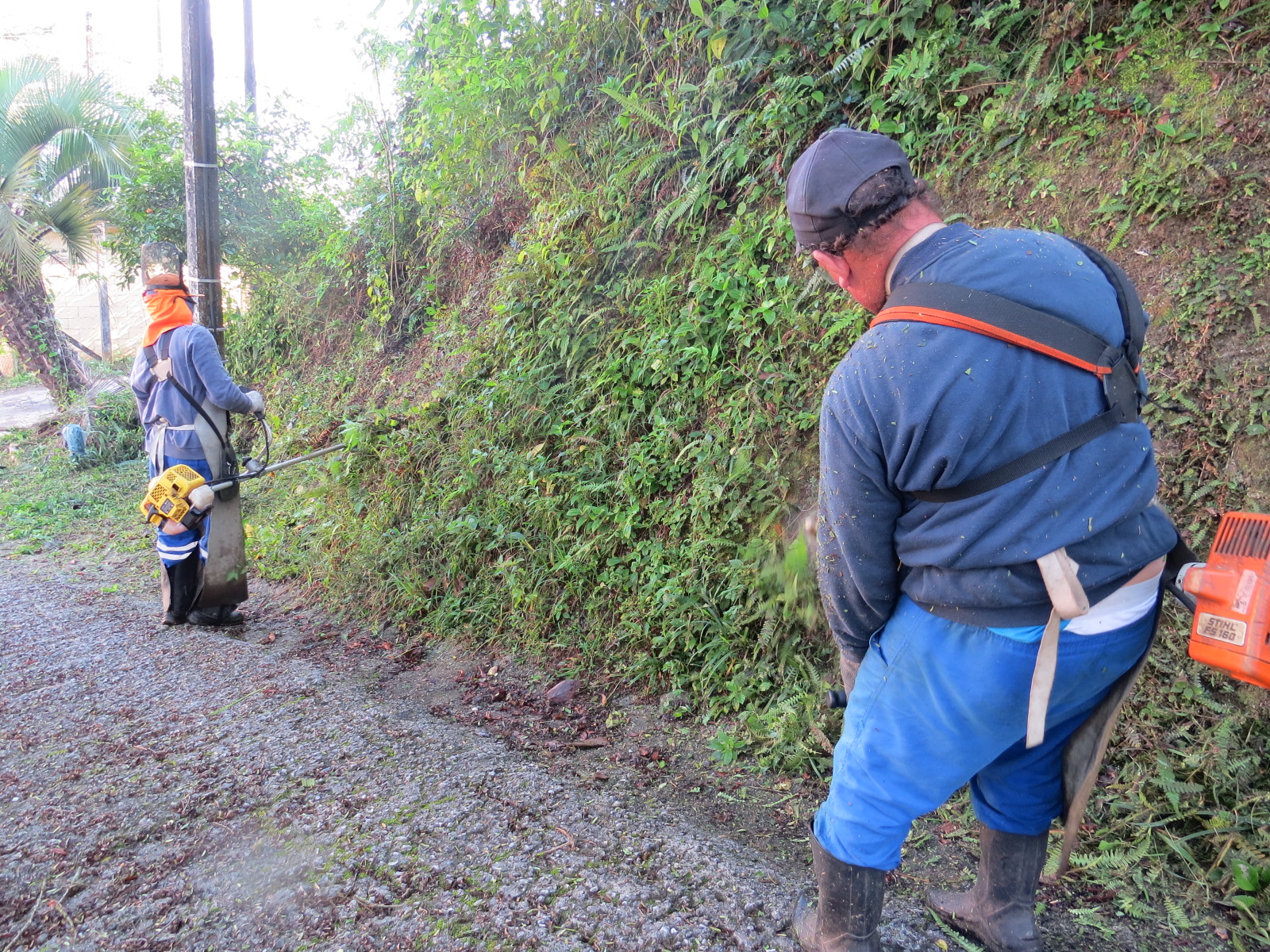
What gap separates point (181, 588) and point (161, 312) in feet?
6.21

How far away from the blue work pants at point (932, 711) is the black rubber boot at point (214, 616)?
4898 millimetres

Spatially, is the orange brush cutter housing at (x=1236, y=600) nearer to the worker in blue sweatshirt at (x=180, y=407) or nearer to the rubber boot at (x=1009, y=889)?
the rubber boot at (x=1009, y=889)

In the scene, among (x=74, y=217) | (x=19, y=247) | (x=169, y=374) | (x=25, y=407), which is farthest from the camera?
(x=25, y=407)

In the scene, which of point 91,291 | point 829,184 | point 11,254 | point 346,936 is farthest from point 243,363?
point 91,291

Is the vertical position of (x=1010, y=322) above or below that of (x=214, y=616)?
above

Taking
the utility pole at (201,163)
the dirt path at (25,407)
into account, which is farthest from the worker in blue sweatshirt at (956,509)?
the dirt path at (25,407)

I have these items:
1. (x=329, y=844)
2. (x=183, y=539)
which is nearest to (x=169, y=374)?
(x=183, y=539)

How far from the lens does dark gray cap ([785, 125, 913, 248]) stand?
5.71 ft

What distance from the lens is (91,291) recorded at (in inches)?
1079

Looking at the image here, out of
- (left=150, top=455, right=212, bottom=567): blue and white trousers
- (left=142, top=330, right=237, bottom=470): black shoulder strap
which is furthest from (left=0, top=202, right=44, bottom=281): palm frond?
(left=150, top=455, right=212, bottom=567): blue and white trousers

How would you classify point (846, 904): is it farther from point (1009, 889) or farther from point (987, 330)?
point (987, 330)

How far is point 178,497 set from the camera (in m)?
5.10

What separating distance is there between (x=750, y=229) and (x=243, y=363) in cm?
902

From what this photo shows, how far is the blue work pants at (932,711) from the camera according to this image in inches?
66.1
